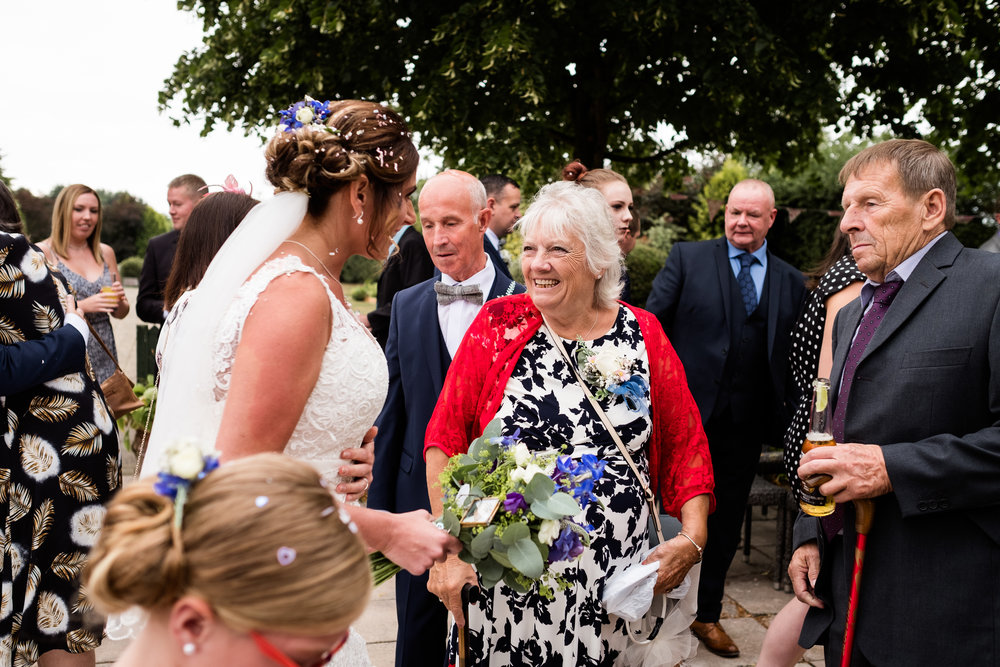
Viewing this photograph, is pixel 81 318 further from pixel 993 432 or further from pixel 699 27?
pixel 699 27

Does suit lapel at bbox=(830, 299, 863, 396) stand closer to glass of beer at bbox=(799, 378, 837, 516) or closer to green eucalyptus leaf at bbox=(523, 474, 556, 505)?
glass of beer at bbox=(799, 378, 837, 516)

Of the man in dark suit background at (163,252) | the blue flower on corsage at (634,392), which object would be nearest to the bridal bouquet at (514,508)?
the blue flower on corsage at (634,392)

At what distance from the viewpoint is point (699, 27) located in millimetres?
7930

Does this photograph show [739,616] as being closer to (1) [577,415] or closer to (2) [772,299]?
(2) [772,299]

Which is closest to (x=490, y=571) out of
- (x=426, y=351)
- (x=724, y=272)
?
(x=426, y=351)

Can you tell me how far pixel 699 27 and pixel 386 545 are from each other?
7277 millimetres

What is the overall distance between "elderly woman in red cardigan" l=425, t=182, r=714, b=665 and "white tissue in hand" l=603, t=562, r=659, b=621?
0.28 ft

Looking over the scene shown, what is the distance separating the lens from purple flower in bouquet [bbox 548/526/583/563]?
223 cm

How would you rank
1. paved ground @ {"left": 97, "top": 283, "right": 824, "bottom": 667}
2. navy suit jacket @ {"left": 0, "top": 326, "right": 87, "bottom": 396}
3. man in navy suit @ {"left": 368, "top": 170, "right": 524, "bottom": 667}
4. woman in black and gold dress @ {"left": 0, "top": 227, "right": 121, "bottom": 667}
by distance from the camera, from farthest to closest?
paved ground @ {"left": 97, "top": 283, "right": 824, "bottom": 667} < man in navy suit @ {"left": 368, "top": 170, "right": 524, "bottom": 667} < woman in black and gold dress @ {"left": 0, "top": 227, "right": 121, "bottom": 667} < navy suit jacket @ {"left": 0, "top": 326, "right": 87, "bottom": 396}

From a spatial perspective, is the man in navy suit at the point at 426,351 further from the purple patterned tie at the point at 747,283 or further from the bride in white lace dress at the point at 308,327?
the purple patterned tie at the point at 747,283

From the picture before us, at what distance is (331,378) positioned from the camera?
209 centimetres

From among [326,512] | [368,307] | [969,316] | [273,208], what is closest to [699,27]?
[969,316]

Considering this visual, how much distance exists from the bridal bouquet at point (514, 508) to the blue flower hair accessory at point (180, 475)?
0.97m

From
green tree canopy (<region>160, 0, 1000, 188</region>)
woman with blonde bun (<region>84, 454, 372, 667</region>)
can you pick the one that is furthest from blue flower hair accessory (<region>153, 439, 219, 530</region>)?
green tree canopy (<region>160, 0, 1000, 188</region>)
